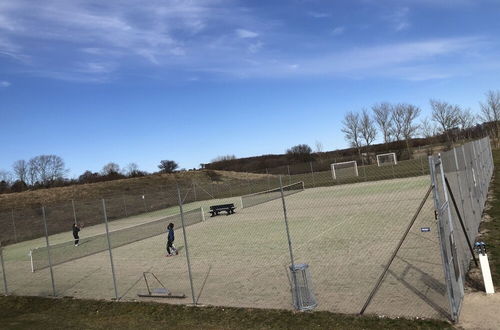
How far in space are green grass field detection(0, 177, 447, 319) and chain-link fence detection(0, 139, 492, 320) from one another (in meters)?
0.04

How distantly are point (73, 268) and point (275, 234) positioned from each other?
8.31 m

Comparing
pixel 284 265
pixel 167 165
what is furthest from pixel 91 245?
pixel 167 165

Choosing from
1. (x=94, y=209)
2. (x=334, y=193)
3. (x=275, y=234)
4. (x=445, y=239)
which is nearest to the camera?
(x=445, y=239)

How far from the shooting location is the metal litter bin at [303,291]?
27.8 ft

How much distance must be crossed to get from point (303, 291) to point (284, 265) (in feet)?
12.3

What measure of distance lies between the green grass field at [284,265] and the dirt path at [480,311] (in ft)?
1.25

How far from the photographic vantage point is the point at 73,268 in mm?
17141

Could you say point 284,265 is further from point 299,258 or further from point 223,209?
point 223,209

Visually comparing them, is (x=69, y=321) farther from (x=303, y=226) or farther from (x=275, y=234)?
(x=303, y=226)

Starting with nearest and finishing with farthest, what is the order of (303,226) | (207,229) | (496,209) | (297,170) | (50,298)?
(50,298), (496,209), (303,226), (207,229), (297,170)

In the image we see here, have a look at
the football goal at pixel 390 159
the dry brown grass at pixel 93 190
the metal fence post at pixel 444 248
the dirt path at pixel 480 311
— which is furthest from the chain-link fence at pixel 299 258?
the dry brown grass at pixel 93 190

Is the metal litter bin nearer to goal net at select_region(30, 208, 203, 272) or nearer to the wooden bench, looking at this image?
goal net at select_region(30, 208, 203, 272)

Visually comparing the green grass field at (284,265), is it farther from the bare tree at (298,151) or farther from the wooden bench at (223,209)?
the bare tree at (298,151)

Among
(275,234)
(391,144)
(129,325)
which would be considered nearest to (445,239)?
(129,325)
